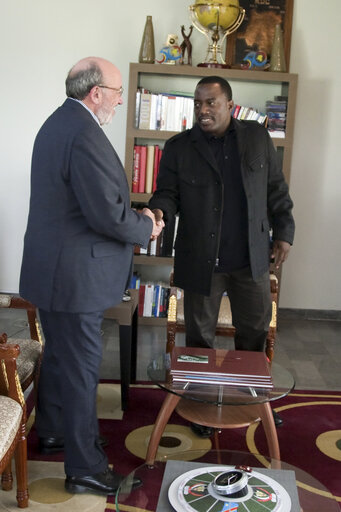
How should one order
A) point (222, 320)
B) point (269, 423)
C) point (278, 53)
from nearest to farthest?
point (269, 423) → point (222, 320) → point (278, 53)

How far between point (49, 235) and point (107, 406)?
1170 millimetres

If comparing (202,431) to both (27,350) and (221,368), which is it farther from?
(27,350)

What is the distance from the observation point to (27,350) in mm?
2367

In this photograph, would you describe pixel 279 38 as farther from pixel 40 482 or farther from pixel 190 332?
pixel 40 482

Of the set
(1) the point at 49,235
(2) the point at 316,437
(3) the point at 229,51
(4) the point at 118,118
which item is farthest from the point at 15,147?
(2) the point at 316,437

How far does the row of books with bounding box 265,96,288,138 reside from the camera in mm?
4043

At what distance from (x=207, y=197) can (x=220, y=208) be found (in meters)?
0.07

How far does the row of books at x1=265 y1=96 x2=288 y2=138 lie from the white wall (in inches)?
10.1

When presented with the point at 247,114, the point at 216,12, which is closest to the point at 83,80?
the point at 216,12

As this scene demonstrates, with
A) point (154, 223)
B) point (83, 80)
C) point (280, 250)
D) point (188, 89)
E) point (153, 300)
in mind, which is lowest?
point (153, 300)

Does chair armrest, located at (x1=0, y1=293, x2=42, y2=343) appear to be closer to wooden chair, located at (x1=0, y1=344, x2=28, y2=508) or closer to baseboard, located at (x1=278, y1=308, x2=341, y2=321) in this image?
wooden chair, located at (x1=0, y1=344, x2=28, y2=508)

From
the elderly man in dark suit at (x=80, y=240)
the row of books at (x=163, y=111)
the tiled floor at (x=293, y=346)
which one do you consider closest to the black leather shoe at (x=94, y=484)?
the elderly man in dark suit at (x=80, y=240)

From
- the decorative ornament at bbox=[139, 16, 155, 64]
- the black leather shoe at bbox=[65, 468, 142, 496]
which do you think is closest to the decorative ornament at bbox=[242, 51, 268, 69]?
the decorative ornament at bbox=[139, 16, 155, 64]

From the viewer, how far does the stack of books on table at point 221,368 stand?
2154mm
